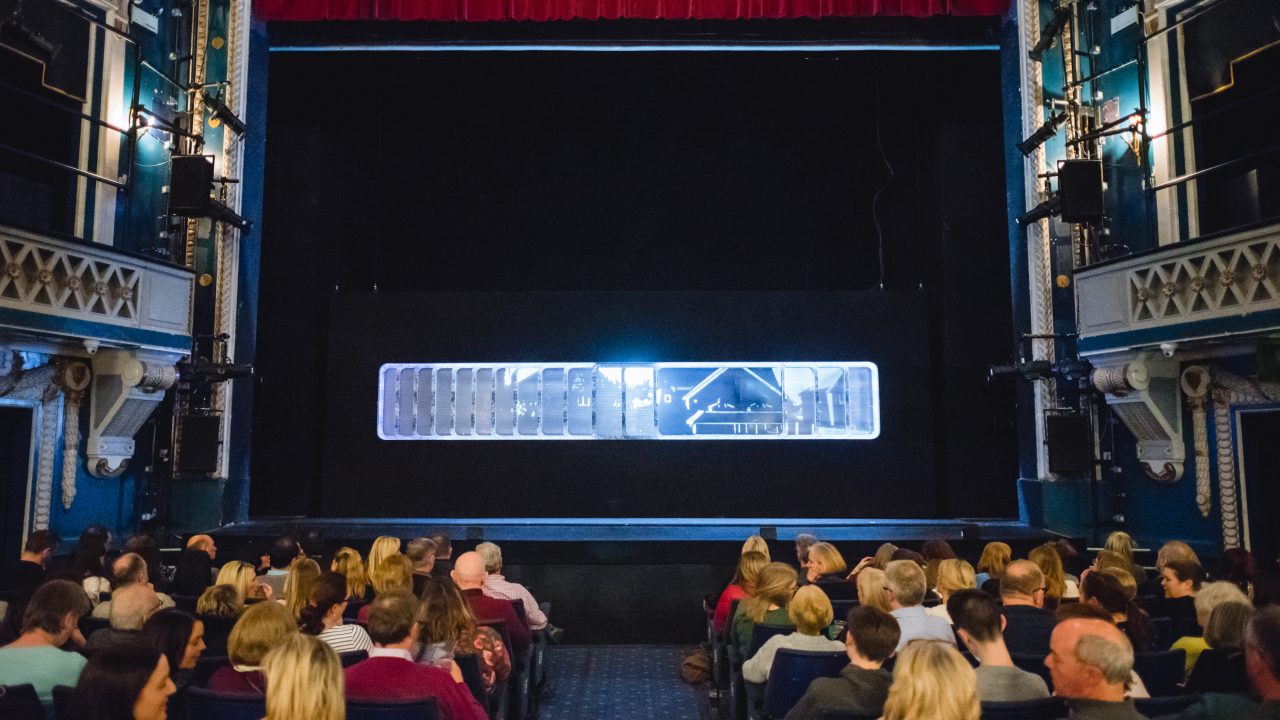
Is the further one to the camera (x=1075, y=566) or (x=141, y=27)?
(x=141, y=27)

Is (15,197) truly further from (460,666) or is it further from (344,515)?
(460,666)

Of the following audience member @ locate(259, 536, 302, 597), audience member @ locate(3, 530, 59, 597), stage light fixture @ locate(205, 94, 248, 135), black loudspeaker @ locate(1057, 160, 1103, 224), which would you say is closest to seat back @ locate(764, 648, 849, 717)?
audience member @ locate(259, 536, 302, 597)

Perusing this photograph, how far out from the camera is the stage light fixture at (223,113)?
8422 millimetres

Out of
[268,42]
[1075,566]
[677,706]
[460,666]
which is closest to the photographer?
[460,666]

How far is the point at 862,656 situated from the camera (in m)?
2.71

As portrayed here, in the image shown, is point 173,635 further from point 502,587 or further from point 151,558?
point 151,558

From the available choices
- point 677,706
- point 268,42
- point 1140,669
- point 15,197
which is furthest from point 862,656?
point 268,42

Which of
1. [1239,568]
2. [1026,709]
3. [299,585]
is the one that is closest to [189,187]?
[299,585]

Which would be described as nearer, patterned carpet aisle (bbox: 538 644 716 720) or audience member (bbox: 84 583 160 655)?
audience member (bbox: 84 583 160 655)

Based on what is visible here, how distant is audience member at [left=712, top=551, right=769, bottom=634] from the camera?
4711 millimetres

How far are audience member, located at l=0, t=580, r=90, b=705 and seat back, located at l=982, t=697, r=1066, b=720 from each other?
2.75 metres

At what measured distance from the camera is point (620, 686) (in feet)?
18.8

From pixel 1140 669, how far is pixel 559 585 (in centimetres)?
474

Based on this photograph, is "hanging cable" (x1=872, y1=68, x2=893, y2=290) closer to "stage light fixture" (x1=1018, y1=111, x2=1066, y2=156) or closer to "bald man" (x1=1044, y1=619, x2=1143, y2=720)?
"stage light fixture" (x1=1018, y1=111, x2=1066, y2=156)
